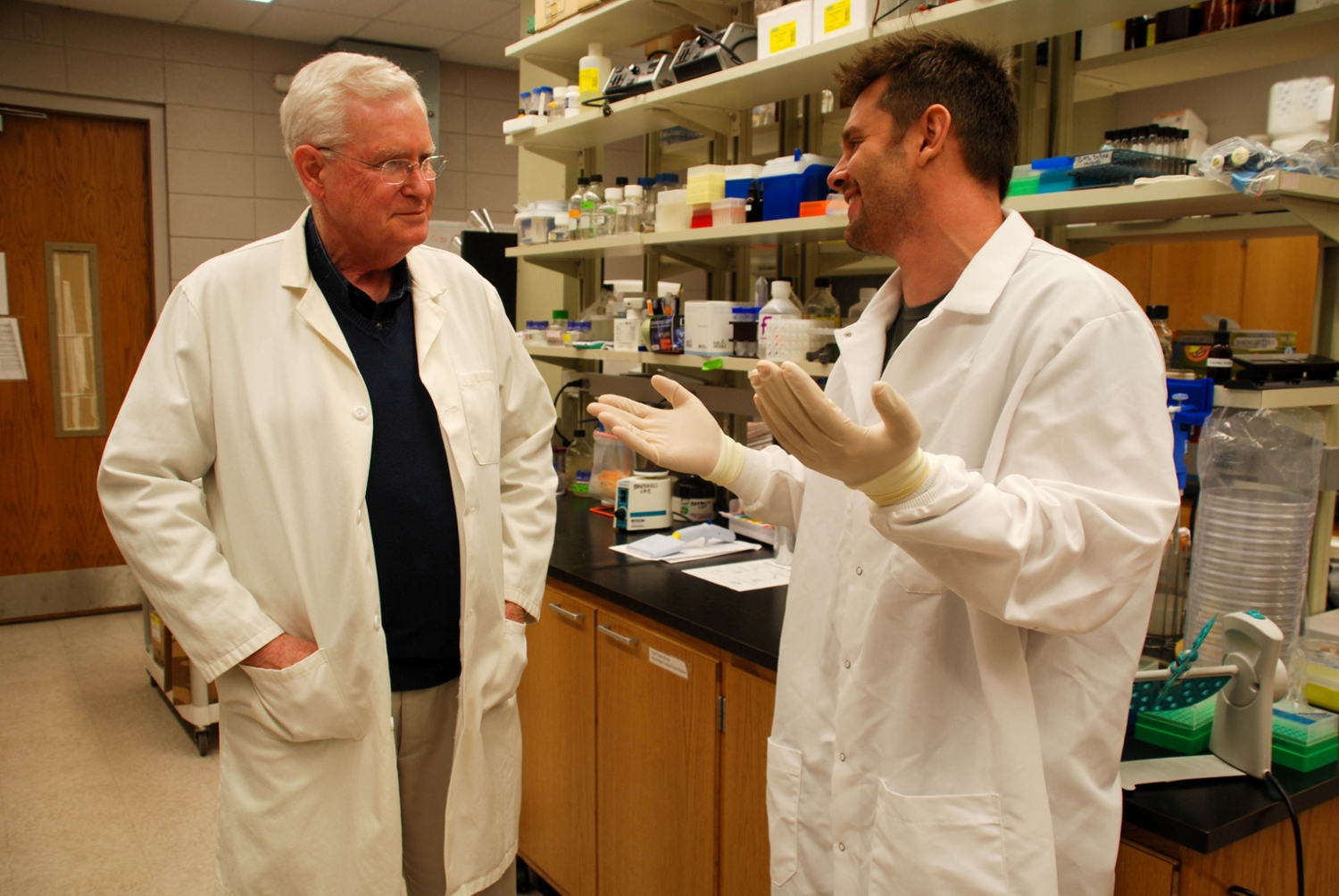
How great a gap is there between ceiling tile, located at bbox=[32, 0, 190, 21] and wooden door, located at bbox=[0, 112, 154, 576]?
503 millimetres

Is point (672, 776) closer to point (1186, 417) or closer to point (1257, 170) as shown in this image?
point (1186, 417)

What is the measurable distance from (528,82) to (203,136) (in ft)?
7.38

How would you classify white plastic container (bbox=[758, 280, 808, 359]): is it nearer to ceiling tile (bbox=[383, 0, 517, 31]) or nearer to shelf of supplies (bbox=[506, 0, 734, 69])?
shelf of supplies (bbox=[506, 0, 734, 69])

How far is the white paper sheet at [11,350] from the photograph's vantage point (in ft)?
14.9

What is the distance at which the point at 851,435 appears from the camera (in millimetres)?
947

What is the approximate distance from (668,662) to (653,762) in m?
0.24

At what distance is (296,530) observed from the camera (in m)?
1.41

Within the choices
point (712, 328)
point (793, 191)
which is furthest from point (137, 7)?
point (793, 191)

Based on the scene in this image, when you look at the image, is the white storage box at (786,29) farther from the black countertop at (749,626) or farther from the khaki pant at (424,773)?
the khaki pant at (424,773)

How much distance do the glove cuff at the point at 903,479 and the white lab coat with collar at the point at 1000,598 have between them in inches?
0.4

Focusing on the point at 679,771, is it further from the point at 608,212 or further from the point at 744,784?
the point at 608,212

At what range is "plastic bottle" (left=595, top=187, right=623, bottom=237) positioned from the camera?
9.18 ft

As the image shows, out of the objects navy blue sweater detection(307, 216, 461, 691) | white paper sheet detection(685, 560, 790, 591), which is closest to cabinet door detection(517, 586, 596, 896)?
white paper sheet detection(685, 560, 790, 591)

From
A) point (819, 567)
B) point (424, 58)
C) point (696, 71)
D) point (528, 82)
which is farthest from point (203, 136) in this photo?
point (819, 567)
